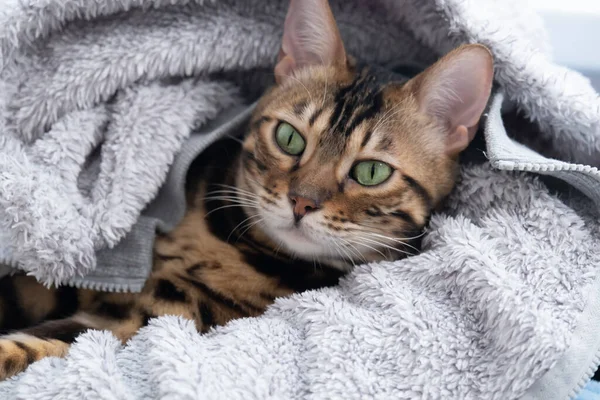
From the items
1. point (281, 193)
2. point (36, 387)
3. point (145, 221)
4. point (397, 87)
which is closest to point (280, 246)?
point (281, 193)

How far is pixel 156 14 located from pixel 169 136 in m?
0.27

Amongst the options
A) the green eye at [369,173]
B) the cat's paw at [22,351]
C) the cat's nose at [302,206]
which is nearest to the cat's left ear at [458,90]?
the green eye at [369,173]

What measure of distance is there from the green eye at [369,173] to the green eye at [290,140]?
116mm

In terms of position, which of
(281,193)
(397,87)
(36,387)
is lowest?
(36,387)

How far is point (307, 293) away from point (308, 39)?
0.53 m

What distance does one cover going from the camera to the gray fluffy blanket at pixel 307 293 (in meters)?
0.83

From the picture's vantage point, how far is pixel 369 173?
1027 mm

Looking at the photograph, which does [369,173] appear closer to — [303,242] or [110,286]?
[303,242]

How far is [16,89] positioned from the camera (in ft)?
3.63

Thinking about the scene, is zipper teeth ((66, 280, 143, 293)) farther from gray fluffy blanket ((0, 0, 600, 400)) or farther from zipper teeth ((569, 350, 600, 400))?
zipper teeth ((569, 350, 600, 400))

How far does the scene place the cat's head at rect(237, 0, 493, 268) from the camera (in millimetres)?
999

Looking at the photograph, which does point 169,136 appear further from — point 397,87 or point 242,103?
point 397,87

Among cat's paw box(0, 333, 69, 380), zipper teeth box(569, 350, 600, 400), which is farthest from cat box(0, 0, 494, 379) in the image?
zipper teeth box(569, 350, 600, 400)

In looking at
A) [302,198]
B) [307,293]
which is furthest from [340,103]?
[307,293]
